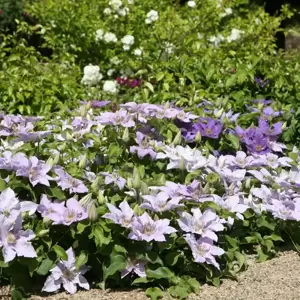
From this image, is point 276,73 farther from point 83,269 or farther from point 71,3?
point 71,3

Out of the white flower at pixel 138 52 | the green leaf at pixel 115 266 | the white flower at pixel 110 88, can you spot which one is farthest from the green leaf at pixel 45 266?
the white flower at pixel 138 52

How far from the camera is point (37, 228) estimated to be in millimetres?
2482

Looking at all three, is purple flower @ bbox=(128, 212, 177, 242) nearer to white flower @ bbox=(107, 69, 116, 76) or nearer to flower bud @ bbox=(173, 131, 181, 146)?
flower bud @ bbox=(173, 131, 181, 146)

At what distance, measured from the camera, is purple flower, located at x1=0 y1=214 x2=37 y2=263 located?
234 cm

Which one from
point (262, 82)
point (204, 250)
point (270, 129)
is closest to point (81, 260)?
point (204, 250)

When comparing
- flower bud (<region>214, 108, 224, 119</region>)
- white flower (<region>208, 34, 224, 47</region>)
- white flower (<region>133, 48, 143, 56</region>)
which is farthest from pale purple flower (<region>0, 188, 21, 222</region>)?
white flower (<region>208, 34, 224, 47</region>)

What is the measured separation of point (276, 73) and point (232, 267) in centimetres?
160

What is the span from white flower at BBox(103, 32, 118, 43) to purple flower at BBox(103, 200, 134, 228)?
3720 millimetres

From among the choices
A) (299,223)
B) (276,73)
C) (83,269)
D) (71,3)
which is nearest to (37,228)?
(83,269)

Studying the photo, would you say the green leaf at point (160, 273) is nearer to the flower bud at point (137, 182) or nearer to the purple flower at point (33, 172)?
the flower bud at point (137, 182)

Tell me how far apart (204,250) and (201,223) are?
10 centimetres

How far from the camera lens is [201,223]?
8.40 ft

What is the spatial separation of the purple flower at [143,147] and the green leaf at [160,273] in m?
0.61

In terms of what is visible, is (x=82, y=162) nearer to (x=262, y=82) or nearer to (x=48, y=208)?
(x=48, y=208)
